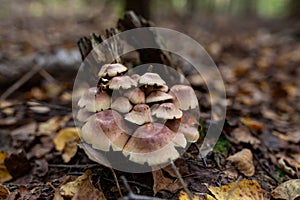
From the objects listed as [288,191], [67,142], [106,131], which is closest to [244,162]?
[288,191]

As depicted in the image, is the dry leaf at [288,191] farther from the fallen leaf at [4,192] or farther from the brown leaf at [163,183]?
the fallen leaf at [4,192]

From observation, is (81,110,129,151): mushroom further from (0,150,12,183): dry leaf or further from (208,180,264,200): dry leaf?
(0,150,12,183): dry leaf

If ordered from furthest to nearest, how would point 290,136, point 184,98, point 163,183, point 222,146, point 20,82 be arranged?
1. point 20,82
2. point 290,136
3. point 222,146
4. point 184,98
5. point 163,183

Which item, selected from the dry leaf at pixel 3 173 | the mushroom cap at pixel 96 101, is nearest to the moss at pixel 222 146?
the mushroom cap at pixel 96 101

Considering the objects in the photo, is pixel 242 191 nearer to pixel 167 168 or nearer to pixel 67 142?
pixel 167 168

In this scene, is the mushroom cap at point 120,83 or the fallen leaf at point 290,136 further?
the fallen leaf at point 290,136

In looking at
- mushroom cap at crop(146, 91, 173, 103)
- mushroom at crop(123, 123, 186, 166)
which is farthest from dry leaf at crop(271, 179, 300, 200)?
mushroom cap at crop(146, 91, 173, 103)

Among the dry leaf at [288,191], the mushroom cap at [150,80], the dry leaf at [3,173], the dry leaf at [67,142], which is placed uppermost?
the mushroom cap at [150,80]
